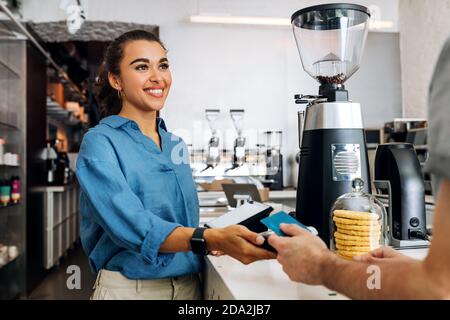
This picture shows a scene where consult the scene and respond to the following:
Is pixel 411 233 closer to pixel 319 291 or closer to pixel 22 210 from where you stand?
pixel 319 291

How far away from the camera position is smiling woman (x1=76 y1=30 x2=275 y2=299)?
0.74 metres

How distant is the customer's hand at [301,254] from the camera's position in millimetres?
598

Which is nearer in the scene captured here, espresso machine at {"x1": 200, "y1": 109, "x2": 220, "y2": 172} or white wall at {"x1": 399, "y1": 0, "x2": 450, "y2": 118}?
espresso machine at {"x1": 200, "y1": 109, "x2": 220, "y2": 172}

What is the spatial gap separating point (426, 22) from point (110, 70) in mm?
1658

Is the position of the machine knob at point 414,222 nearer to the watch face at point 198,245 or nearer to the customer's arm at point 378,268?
the customer's arm at point 378,268

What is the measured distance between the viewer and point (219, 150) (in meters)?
1.38

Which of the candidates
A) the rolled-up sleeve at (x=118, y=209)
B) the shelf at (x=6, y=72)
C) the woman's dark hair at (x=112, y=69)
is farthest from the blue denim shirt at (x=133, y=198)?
the shelf at (x=6, y=72)

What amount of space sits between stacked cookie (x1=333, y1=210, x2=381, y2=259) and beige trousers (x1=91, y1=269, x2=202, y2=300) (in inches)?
13.7

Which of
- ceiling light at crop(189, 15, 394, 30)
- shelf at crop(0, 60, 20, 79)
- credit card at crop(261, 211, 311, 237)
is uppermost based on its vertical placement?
shelf at crop(0, 60, 20, 79)

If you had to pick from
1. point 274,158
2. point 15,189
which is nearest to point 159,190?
point 274,158

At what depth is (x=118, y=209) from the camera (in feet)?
2.41

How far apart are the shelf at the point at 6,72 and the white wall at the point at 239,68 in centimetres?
145

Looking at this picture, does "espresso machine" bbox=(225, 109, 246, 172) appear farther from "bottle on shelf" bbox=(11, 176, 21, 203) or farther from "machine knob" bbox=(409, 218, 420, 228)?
"bottle on shelf" bbox=(11, 176, 21, 203)

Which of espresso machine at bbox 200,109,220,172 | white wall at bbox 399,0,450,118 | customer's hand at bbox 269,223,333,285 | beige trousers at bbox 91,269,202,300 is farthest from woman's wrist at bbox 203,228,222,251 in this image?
white wall at bbox 399,0,450,118
